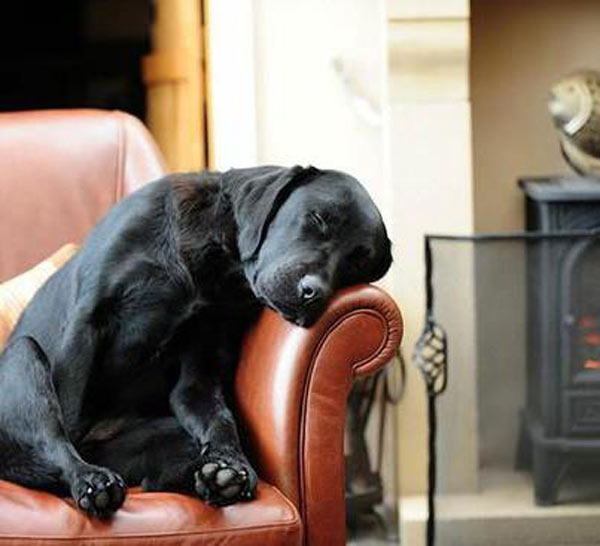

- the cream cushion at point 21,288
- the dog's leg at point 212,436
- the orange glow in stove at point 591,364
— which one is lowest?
the orange glow in stove at point 591,364

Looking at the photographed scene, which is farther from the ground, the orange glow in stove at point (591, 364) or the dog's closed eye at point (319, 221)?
the dog's closed eye at point (319, 221)

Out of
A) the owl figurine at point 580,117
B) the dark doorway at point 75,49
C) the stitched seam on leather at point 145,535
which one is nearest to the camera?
the stitched seam on leather at point 145,535

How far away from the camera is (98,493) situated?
5.96ft

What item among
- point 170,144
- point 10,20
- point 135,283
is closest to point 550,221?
point 170,144

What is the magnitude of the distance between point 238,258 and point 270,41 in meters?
1.10

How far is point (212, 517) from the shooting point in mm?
1852

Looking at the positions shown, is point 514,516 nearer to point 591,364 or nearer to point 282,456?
point 591,364

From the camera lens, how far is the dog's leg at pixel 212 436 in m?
1.86

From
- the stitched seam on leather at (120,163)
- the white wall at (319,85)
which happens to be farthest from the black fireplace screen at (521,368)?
the stitched seam on leather at (120,163)

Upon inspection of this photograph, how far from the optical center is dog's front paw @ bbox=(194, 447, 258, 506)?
186 cm

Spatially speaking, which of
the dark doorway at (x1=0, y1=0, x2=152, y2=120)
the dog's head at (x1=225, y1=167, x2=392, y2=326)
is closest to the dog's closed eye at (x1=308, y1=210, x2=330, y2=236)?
the dog's head at (x1=225, y1=167, x2=392, y2=326)

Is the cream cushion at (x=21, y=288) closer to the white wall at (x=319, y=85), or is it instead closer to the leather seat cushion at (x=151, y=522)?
the leather seat cushion at (x=151, y=522)

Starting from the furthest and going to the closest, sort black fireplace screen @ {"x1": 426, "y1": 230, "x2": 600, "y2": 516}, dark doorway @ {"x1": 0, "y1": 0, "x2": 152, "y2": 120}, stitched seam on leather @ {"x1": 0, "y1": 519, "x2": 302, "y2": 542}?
1. dark doorway @ {"x1": 0, "y1": 0, "x2": 152, "y2": 120}
2. black fireplace screen @ {"x1": 426, "y1": 230, "x2": 600, "y2": 516}
3. stitched seam on leather @ {"x1": 0, "y1": 519, "x2": 302, "y2": 542}

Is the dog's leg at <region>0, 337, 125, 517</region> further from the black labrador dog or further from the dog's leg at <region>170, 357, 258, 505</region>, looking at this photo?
the dog's leg at <region>170, 357, 258, 505</region>
